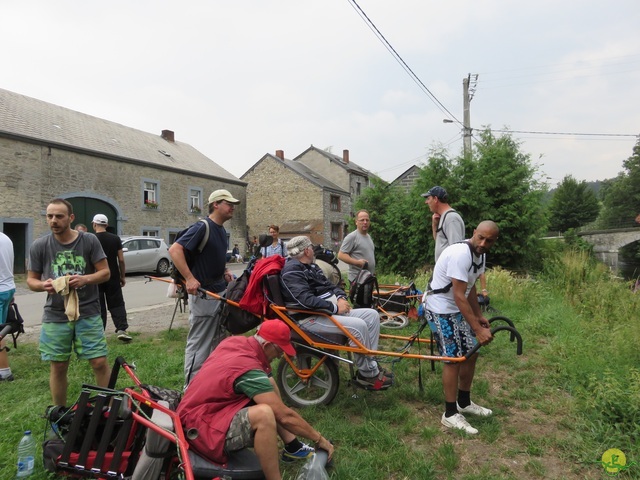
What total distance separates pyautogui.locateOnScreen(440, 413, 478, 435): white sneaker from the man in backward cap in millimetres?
1572

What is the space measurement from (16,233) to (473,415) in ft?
69.1

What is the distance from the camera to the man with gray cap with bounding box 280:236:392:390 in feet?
12.3

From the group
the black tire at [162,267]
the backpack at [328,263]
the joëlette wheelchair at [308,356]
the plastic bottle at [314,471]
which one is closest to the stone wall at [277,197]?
the black tire at [162,267]

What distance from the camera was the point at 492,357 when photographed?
→ 534 centimetres

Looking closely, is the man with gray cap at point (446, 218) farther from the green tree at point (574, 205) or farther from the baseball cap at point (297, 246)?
the green tree at point (574, 205)

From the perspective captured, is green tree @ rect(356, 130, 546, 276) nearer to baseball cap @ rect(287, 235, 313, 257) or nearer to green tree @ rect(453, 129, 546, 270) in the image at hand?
green tree @ rect(453, 129, 546, 270)

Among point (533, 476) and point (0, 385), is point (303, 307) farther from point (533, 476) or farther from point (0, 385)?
point (0, 385)

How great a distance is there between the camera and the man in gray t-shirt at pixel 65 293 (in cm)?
335

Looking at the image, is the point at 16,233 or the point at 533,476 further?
the point at 16,233

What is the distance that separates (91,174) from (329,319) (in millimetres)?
21790

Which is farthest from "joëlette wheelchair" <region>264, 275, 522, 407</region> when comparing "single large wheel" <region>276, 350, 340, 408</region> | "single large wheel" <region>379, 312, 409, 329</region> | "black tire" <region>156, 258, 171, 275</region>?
"black tire" <region>156, 258, 171, 275</region>

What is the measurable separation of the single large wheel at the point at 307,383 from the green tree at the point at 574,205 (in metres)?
59.3

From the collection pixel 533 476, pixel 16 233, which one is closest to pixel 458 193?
pixel 533 476

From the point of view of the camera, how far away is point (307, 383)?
4.05 meters
